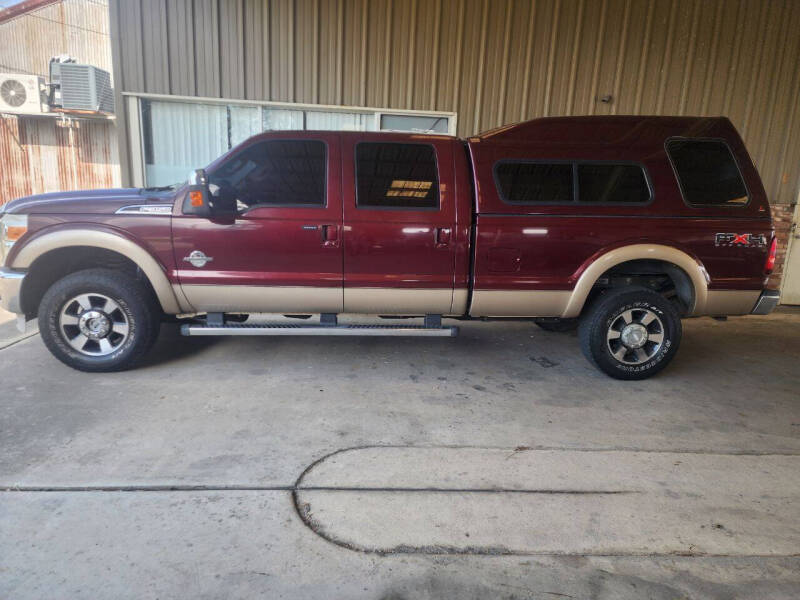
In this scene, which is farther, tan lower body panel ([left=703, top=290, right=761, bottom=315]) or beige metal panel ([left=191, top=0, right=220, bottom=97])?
beige metal panel ([left=191, top=0, right=220, bottom=97])

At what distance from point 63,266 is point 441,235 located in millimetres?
3268

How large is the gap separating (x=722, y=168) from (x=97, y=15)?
50.4ft

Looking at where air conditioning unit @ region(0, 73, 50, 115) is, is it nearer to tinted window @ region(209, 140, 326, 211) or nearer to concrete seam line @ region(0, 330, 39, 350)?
concrete seam line @ region(0, 330, 39, 350)

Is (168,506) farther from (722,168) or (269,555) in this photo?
(722,168)

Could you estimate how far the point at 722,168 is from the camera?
4285 millimetres

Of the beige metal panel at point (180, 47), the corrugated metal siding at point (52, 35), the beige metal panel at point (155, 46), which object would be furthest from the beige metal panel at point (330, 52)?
the corrugated metal siding at point (52, 35)

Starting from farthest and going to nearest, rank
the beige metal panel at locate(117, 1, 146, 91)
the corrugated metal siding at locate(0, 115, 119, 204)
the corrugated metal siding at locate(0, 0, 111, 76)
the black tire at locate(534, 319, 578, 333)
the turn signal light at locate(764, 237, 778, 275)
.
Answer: the corrugated metal siding at locate(0, 0, 111, 76)
the corrugated metal siding at locate(0, 115, 119, 204)
the beige metal panel at locate(117, 1, 146, 91)
the black tire at locate(534, 319, 578, 333)
the turn signal light at locate(764, 237, 778, 275)

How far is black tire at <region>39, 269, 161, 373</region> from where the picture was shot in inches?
159

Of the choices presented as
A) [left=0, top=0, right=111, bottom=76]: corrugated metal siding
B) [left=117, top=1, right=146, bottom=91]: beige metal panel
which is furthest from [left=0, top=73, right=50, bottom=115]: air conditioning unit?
[left=117, top=1, right=146, bottom=91]: beige metal panel

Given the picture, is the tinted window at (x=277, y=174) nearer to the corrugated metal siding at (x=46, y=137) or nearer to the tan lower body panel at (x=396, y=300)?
the tan lower body panel at (x=396, y=300)

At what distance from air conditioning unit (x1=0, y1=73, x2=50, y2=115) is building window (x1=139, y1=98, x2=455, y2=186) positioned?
6283mm

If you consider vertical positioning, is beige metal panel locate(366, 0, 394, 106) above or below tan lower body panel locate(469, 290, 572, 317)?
above

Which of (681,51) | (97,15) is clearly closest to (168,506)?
(681,51)

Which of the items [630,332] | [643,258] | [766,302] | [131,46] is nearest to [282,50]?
[131,46]
